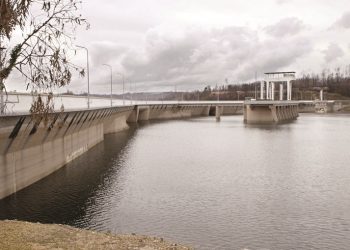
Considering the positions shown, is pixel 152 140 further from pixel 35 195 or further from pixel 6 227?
pixel 6 227

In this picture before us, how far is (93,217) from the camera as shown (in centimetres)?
2636

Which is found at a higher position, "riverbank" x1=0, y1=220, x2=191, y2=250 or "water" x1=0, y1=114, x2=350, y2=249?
"riverbank" x1=0, y1=220, x2=191, y2=250

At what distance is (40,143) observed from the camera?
38312mm

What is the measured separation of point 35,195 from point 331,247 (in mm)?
20590

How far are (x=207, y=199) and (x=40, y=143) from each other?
1639 centimetres

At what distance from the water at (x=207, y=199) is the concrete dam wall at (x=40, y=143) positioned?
1.17m

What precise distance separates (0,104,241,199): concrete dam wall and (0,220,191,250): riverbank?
457 cm

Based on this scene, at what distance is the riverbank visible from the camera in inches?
672

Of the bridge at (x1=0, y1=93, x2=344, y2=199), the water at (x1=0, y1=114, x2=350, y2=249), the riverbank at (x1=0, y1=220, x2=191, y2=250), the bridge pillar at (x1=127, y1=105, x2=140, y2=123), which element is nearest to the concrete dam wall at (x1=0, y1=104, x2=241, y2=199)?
the bridge at (x1=0, y1=93, x2=344, y2=199)

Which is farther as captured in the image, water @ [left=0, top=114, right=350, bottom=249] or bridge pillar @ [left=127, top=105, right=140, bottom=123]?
bridge pillar @ [left=127, top=105, right=140, bottom=123]

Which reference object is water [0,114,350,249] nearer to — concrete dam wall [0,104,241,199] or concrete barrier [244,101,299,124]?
concrete dam wall [0,104,241,199]

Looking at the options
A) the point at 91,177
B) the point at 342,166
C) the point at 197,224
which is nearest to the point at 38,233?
the point at 197,224

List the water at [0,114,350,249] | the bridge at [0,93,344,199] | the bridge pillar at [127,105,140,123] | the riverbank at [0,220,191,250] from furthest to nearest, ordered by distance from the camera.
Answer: the bridge pillar at [127,105,140,123] < the bridge at [0,93,344,199] < the water at [0,114,350,249] < the riverbank at [0,220,191,250]

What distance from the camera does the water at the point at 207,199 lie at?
23.2 meters
